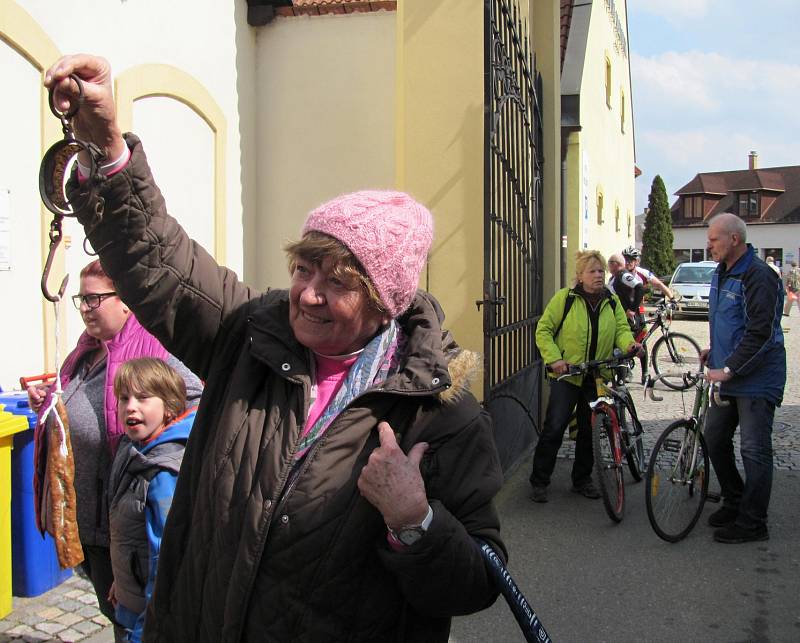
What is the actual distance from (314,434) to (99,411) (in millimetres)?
1569

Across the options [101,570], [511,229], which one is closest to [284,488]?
[101,570]

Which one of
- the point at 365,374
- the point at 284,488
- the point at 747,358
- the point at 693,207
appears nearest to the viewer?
the point at 284,488

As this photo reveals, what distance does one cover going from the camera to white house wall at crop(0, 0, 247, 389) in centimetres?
460

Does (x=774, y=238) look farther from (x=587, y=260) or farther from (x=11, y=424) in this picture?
(x=11, y=424)

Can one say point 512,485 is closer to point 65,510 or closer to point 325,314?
point 65,510

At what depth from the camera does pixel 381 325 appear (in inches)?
74.0

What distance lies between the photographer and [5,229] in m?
4.54

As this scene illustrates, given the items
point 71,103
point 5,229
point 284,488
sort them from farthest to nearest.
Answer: point 5,229 < point 284,488 < point 71,103

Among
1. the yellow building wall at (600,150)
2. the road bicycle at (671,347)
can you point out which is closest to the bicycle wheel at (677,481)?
the road bicycle at (671,347)

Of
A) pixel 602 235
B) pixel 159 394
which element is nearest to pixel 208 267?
pixel 159 394

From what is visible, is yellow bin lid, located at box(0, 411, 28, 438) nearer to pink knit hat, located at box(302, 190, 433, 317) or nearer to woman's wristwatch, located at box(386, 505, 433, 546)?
pink knit hat, located at box(302, 190, 433, 317)

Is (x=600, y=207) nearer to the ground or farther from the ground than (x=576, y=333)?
farther from the ground

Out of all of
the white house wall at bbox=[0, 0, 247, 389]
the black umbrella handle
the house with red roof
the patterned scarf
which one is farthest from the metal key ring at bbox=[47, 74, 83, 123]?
the house with red roof

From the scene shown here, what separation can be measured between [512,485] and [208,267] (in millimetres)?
4818
